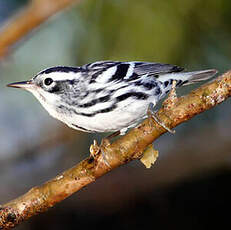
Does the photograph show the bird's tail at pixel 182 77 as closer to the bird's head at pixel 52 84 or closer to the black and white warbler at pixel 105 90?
the black and white warbler at pixel 105 90

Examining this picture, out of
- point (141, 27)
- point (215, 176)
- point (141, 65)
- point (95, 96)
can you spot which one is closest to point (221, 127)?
point (215, 176)

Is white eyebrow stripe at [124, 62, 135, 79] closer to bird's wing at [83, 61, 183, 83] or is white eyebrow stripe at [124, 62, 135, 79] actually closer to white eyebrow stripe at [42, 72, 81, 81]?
bird's wing at [83, 61, 183, 83]

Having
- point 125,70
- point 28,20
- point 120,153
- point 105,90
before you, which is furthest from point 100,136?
point 120,153

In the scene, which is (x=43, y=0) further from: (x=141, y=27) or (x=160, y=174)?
(x=160, y=174)

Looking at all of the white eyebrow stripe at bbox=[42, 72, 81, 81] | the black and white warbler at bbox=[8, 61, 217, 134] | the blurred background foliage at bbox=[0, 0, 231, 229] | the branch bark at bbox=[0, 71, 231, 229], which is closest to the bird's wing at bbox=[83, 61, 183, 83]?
the black and white warbler at bbox=[8, 61, 217, 134]

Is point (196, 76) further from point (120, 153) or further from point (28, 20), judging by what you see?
point (28, 20)
